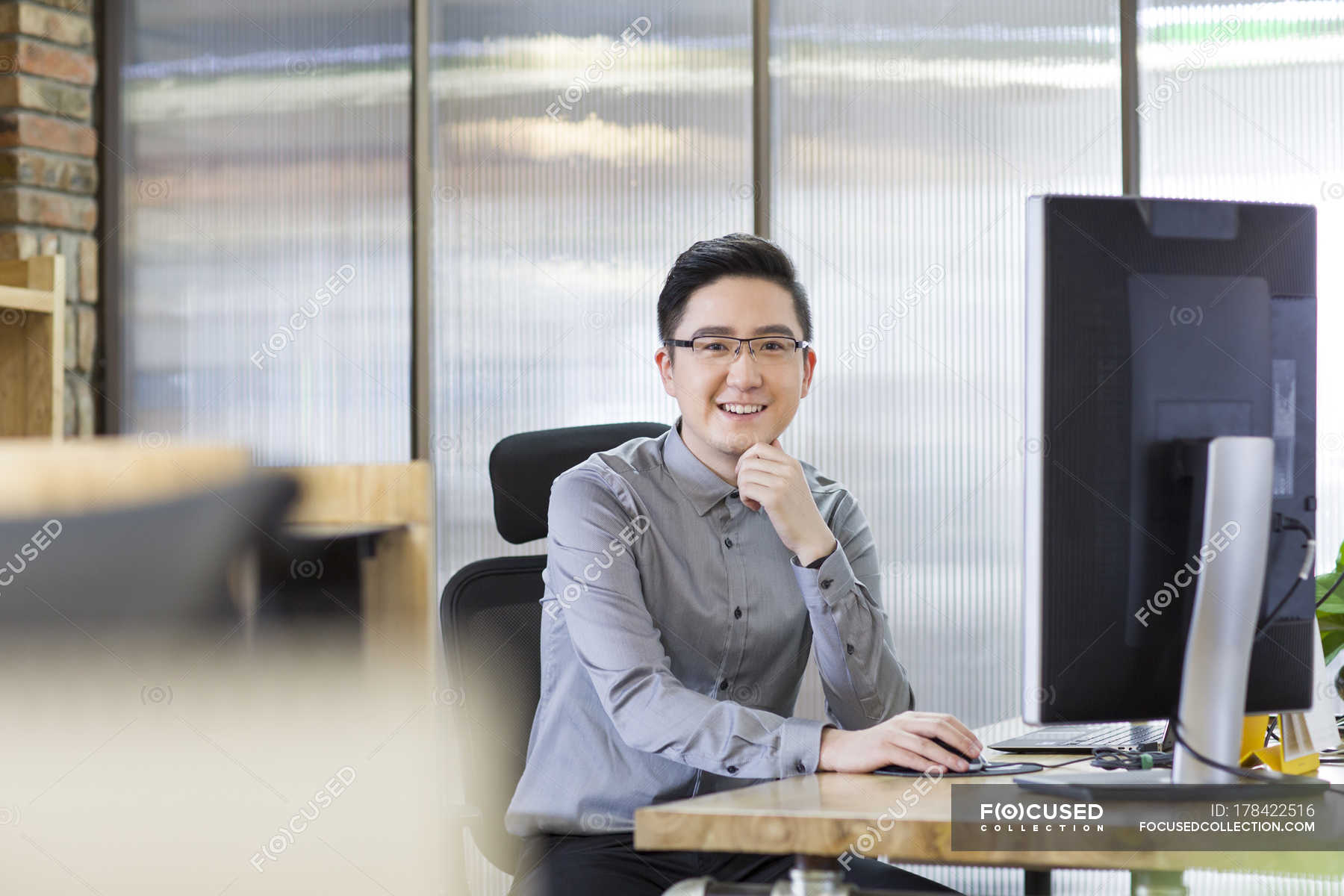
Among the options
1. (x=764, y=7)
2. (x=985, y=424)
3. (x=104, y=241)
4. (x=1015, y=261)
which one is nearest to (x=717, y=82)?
(x=764, y=7)

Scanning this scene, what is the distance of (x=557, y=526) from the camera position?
63.8 inches

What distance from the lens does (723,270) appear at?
1667 mm

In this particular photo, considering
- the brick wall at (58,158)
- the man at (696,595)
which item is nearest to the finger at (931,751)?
the man at (696,595)

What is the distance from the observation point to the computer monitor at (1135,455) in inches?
41.4

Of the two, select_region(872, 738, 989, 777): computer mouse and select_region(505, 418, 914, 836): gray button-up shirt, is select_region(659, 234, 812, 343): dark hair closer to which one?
select_region(505, 418, 914, 836): gray button-up shirt

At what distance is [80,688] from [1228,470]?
2.96 feet

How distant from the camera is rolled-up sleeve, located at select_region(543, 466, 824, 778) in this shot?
51.5 inches

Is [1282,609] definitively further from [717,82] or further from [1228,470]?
[717,82]

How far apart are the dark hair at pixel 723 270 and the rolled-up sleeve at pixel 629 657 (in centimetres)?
24

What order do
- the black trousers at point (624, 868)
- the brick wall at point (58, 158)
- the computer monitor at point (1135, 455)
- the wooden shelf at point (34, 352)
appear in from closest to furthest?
the computer monitor at point (1135, 455) < the black trousers at point (624, 868) < the wooden shelf at point (34, 352) < the brick wall at point (58, 158)

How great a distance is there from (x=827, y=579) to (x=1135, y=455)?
0.53 m

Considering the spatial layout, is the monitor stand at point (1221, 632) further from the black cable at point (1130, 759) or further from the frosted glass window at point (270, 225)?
the frosted glass window at point (270, 225)

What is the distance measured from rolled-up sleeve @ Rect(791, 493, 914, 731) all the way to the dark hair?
0.34 metres

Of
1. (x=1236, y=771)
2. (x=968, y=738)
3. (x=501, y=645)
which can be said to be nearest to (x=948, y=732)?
(x=968, y=738)
